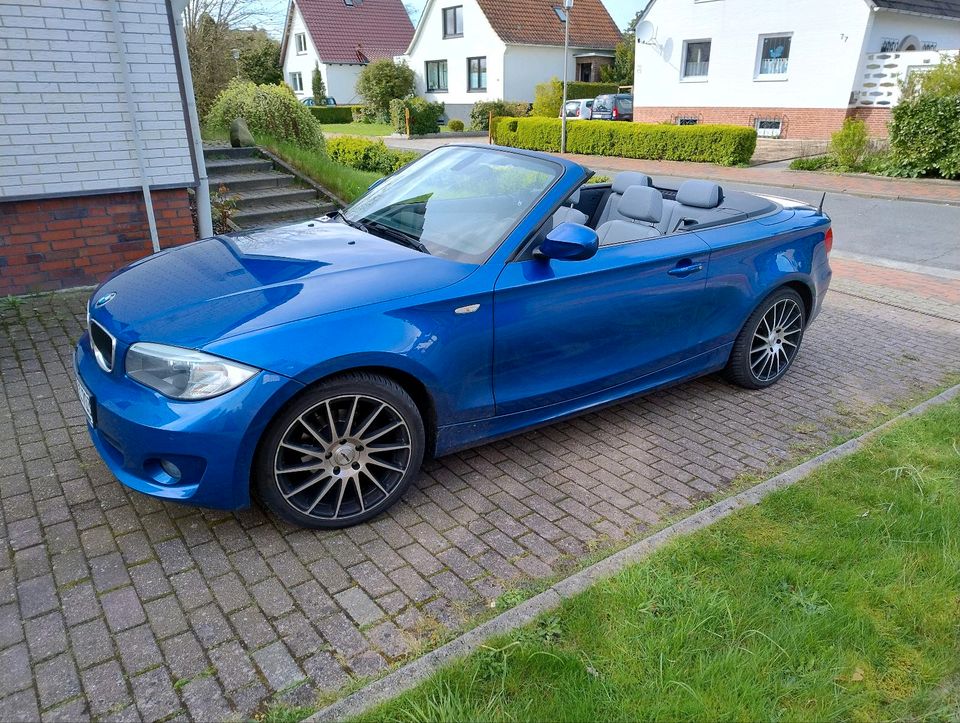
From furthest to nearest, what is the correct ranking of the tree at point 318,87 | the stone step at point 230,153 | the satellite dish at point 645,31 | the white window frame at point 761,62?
the tree at point 318,87, the satellite dish at point 645,31, the white window frame at point 761,62, the stone step at point 230,153

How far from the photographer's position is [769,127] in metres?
23.7

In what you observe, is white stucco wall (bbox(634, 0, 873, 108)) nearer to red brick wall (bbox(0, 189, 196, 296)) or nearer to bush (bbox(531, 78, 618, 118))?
bush (bbox(531, 78, 618, 118))

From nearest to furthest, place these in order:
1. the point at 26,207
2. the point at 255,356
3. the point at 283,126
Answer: the point at 255,356 → the point at 26,207 → the point at 283,126

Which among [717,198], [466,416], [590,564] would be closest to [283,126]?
[717,198]

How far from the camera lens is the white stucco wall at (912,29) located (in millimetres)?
20906

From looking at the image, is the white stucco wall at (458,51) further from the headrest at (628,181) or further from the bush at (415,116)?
the headrest at (628,181)

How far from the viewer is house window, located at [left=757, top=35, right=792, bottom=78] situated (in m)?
22.9

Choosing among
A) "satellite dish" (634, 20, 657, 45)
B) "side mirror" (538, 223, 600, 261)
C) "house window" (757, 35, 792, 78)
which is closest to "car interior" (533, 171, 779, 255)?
"side mirror" (538, 223, 600, 261)

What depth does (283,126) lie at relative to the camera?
433 inches

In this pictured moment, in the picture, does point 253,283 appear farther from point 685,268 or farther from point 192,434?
point 685,268

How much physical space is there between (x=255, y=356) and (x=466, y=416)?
1053 mm

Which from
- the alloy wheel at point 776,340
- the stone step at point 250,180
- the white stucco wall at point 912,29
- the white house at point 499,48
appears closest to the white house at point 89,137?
the stone step at point 250,180

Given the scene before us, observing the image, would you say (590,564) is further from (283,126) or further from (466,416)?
(283,126)

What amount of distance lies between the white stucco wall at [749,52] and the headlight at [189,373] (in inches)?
918
